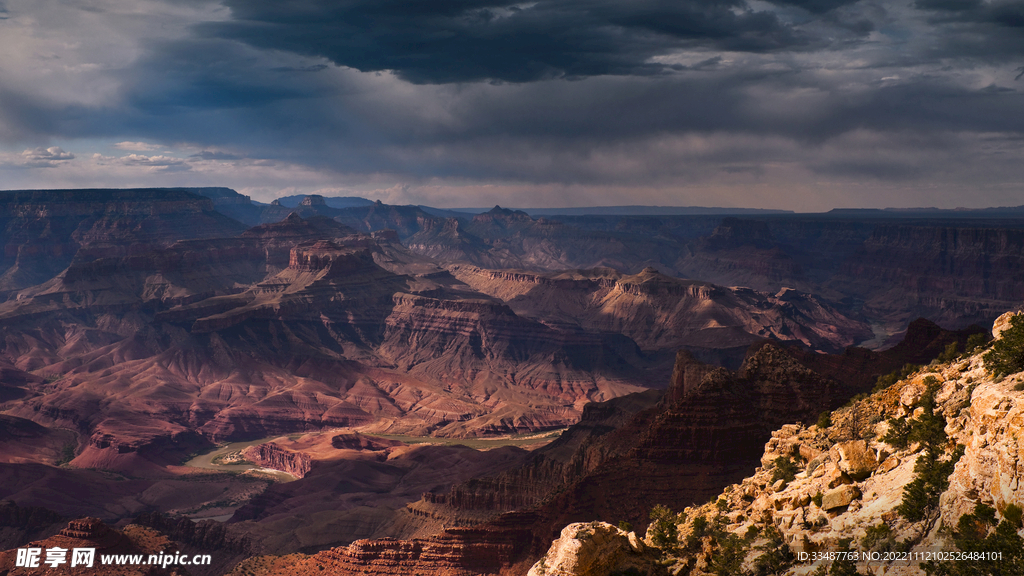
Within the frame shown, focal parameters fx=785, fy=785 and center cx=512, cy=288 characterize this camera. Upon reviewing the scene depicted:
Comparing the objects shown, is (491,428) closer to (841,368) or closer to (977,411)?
(841,368)

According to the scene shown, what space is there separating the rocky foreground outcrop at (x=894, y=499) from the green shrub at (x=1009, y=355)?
347 millimetres

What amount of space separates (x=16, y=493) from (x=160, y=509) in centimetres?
2473

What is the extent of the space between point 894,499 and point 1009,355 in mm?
6789

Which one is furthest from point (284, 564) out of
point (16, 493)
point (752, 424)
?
point (16, 493)

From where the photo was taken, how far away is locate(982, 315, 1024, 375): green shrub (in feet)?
89.9

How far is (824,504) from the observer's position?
2867 centimetres

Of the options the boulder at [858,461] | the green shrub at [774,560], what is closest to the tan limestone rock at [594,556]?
the green shrub at [774,560]

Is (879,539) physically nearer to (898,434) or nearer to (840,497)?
(840,497)

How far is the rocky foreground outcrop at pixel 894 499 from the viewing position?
2289cm

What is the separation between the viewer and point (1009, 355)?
27.8 metres

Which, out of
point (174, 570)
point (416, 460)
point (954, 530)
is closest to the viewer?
point (954, 530)

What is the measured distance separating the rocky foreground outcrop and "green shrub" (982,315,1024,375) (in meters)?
0.35

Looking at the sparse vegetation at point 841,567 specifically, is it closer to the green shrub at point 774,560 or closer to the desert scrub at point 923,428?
the green shrub at point 774,560

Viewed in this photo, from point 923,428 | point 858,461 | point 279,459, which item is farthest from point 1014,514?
point 279,459
